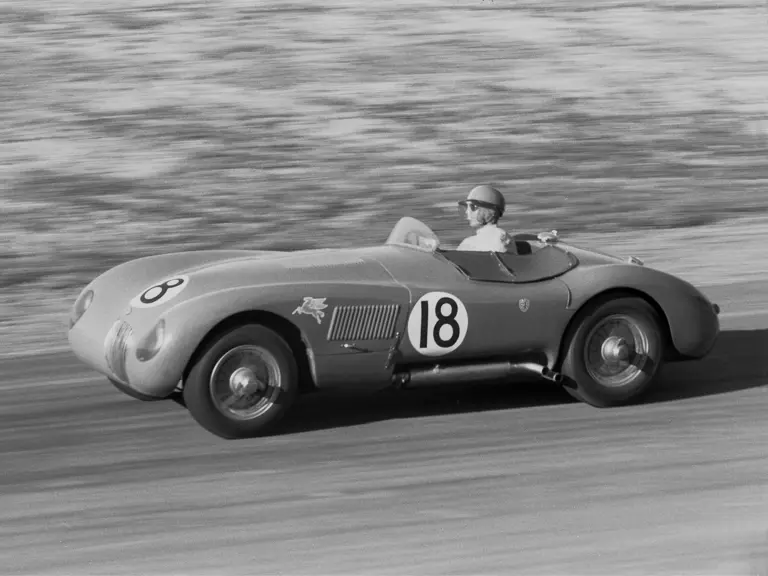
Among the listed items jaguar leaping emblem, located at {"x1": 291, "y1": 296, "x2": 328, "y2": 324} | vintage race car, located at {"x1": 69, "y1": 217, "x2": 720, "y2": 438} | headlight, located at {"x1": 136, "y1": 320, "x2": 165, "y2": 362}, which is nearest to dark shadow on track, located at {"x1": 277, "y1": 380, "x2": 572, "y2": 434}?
vintage race car, located at {"x1": 69, "y1": 217, "x2": 720, "y2": 438}

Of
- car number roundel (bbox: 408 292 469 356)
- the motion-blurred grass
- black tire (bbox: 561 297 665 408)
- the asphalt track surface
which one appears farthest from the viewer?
the motion-blurred grass

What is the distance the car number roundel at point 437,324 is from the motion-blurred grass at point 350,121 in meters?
4.17

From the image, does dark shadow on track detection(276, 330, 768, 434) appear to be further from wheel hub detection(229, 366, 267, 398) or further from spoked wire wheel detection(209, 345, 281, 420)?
wheel hub detection(229, 366, 267, 398)

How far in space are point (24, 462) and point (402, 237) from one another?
2372 millimetres

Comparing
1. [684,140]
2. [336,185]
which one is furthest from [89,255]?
[684,140]

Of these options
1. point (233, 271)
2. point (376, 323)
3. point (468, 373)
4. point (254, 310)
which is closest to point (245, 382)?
point (254, 310)

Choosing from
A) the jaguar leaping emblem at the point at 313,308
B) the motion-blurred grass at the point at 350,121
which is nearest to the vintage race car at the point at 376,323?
the jaguar leaping emblem at the point at 313,308

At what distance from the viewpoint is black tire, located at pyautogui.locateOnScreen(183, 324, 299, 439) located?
6828 mm

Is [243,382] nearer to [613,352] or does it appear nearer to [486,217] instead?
[486,217]

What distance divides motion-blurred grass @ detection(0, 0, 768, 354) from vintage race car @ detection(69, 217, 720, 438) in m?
3.61

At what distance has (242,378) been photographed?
689 cm

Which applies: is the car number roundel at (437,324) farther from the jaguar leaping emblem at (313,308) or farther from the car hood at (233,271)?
the jaguar leaping emblem at (313,308)

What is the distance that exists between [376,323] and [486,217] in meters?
1.10

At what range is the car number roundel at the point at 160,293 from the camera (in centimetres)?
700
